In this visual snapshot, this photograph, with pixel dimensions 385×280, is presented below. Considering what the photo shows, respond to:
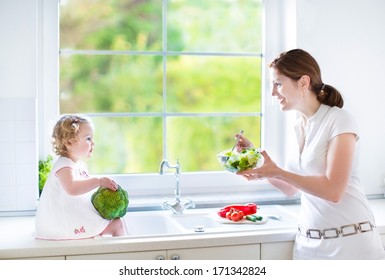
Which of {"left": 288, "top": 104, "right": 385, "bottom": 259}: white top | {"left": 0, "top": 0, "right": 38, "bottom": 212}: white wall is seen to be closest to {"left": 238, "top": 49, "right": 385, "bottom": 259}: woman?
{"left": 288, "top": 104, "right": 385, "bottom": 259}: white top

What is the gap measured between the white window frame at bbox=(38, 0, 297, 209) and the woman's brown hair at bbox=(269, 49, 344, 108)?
79 centimetres

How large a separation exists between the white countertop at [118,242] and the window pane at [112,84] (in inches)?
36.7

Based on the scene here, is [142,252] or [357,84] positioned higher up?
[357,84]

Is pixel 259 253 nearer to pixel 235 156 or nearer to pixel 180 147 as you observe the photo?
pixel 235 156

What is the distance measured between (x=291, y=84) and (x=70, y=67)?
2865 millimetres

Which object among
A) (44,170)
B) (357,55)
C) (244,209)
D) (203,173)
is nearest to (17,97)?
(44,170)

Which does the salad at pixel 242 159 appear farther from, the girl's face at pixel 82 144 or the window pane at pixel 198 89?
the window pane at pixel 198 89

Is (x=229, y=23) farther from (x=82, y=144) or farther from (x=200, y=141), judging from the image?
(x=200, y=141)

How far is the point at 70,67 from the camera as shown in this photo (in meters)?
4.89

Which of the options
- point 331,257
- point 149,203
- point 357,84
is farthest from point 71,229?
point 357,84

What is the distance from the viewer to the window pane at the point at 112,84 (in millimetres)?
3369

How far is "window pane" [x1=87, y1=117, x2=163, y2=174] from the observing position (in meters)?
3.67

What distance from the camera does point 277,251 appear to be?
98.7 inches

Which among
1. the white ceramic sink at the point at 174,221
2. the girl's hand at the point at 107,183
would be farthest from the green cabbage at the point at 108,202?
the white ceramic sink at the point at 174,221
